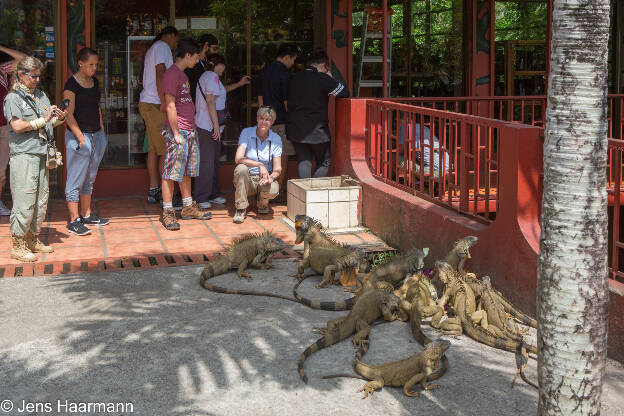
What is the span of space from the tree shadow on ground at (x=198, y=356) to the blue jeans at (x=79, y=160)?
5.18 ft

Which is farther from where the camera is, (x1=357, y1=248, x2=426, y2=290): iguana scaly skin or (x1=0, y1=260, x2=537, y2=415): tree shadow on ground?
(x1=357, y1=248, x2=426, y2=290): iguana scaly skin

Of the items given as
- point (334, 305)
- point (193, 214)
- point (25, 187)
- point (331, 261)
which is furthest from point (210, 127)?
point (334, 305)

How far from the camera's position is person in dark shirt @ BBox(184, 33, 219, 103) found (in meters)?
9.85

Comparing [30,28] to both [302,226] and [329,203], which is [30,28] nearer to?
[329,203]

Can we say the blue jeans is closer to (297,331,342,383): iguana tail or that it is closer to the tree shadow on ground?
the tree shadow on ground

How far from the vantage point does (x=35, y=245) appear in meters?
7.85

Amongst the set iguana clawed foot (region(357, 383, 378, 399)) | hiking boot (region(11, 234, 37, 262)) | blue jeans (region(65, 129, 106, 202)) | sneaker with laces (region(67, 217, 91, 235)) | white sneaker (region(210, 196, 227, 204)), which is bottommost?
iguana clawed foot (region(357, 383, 378, 399))

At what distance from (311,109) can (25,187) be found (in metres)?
3.59

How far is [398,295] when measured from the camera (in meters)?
6.45

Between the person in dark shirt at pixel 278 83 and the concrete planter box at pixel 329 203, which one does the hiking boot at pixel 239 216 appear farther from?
the person in dark shirt at pixel 278 83

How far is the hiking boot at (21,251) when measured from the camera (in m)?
7.57

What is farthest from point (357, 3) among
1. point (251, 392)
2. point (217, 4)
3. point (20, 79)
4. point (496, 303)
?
point (251, 392)

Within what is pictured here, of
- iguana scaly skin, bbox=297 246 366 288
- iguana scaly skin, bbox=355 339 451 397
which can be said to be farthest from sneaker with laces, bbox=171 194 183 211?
iguana scaly skin, bbox=355 339 451 397

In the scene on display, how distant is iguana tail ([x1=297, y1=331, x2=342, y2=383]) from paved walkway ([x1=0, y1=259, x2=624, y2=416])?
4cm
